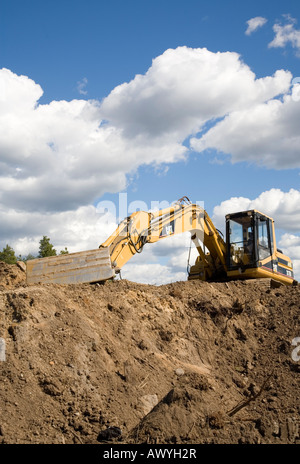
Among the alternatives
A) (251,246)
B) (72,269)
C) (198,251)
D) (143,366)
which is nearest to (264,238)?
(251,246)

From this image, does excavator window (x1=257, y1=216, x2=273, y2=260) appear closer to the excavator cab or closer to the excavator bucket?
the excavator cab

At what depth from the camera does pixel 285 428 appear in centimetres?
778

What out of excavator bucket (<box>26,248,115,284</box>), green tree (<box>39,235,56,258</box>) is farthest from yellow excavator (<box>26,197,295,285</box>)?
green tree (<box>39,235,56,258</box>)

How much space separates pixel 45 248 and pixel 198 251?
14184mm

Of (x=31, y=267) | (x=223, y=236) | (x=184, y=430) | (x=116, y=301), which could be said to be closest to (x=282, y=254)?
(x=223, y=236)

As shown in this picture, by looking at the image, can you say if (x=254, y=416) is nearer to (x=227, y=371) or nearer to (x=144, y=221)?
(x=227, y=371)

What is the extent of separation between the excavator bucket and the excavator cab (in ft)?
18.1

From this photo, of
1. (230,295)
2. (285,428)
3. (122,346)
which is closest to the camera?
(285,428)

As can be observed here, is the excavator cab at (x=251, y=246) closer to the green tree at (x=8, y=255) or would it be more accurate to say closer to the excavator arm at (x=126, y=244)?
the excavator arm at (x=126, y=244)

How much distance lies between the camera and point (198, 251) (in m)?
16.0

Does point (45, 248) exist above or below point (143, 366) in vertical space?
above

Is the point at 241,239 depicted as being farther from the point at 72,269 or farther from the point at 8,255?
the point at 8,255
